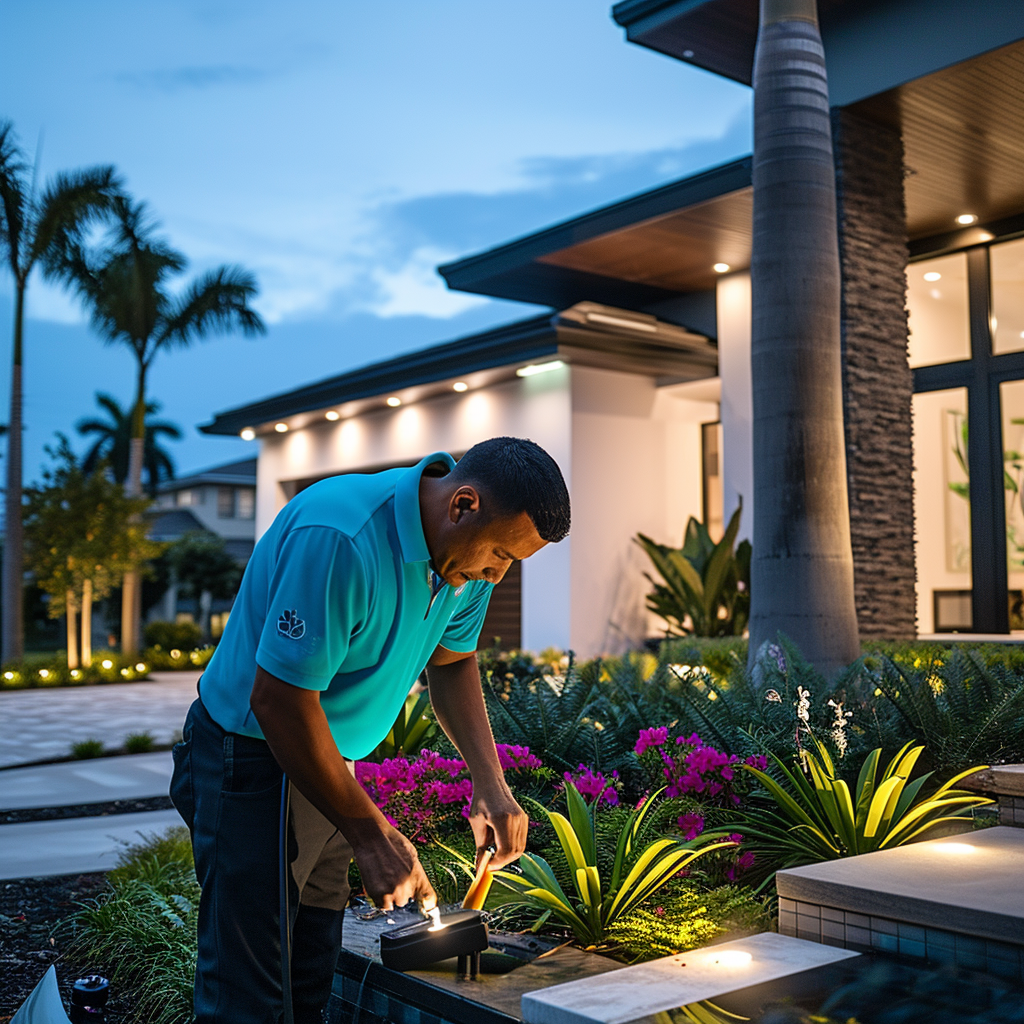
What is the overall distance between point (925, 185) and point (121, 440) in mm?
38079

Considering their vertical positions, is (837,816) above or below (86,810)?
above

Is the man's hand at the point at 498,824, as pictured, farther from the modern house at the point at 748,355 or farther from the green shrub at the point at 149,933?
the modern house at the point at 748,355

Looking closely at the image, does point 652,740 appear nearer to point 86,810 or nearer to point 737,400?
point 86,810

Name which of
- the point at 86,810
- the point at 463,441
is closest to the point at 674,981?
the point at 86,810

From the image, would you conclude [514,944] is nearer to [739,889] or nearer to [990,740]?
[739,889]

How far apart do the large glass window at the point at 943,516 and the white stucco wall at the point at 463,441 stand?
4275 mm

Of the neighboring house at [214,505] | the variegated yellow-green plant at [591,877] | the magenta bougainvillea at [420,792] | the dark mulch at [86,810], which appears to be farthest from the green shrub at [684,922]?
the neighboring house at [214,505]

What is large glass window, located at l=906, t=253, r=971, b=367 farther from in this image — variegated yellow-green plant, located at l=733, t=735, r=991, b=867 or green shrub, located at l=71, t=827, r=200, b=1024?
green shrub, located at l=71, t=827, r=200, b=1024

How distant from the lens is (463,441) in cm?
1553

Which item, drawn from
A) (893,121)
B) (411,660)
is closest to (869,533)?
(893,121)

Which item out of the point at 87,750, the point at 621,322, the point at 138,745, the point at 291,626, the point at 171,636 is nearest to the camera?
the point at 291,626

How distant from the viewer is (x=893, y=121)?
9.80 metres

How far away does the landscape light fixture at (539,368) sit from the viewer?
1373 cm

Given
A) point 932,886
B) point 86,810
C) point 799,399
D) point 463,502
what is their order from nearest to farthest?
point 463,502, point 932,886, point 799,399, point 86,810
